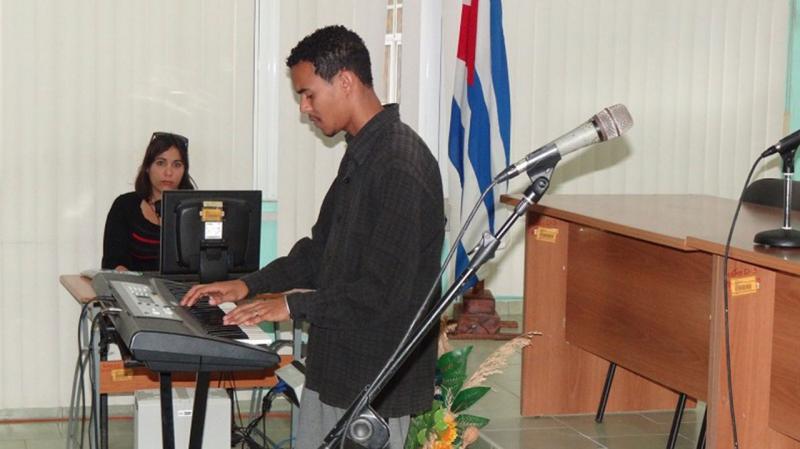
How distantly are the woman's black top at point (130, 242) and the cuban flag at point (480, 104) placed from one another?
1.35 meters

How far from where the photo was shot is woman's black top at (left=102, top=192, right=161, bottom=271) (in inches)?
177

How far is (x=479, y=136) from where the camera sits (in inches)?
199

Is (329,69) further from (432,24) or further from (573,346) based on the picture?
(432,24)

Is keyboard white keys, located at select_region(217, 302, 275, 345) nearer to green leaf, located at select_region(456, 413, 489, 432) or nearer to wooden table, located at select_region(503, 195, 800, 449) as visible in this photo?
wooden table, located at select_region(503, 195, 800, 449)

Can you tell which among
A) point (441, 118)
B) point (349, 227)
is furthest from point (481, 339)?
point (349, 227)

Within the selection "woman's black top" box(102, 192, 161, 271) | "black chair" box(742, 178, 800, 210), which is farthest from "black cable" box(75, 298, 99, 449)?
"black chair" box(742, 178, 800, 210)

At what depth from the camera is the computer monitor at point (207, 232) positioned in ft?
12.4

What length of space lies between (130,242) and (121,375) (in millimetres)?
739

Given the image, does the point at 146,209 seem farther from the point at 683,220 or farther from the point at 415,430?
the point at 683,220

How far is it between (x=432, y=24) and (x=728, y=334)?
307 cm

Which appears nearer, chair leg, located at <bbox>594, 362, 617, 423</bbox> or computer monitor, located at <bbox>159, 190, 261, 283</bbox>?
computer monitor, located at <bbox>159, 190, 261, 283</bbox>

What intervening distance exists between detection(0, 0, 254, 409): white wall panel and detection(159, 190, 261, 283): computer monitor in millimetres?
1172

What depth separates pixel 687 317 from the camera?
11.9 feet

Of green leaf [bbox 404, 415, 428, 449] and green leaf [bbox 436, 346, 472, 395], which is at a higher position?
green leaf [bbox 436, 346, 472, 395]
